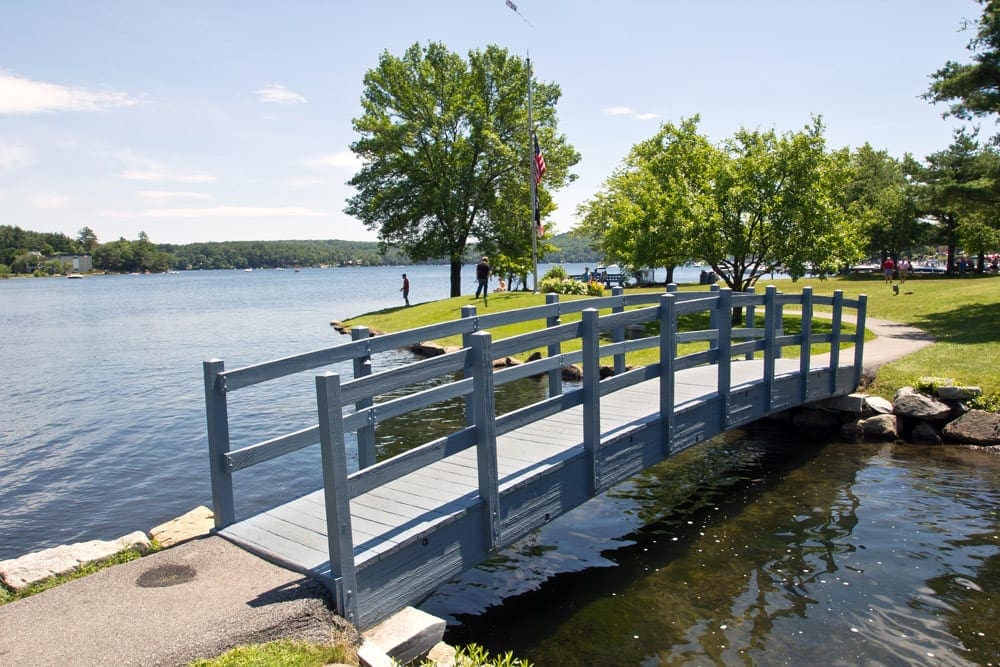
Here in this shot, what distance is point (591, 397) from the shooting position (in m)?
7.32

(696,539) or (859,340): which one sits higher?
(859,340)

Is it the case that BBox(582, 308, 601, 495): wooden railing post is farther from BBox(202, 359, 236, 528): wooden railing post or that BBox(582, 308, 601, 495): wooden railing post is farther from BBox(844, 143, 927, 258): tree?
BBox(844, 143, 927, 258): tree

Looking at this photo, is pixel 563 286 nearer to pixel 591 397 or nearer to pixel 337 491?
pixel 591 397

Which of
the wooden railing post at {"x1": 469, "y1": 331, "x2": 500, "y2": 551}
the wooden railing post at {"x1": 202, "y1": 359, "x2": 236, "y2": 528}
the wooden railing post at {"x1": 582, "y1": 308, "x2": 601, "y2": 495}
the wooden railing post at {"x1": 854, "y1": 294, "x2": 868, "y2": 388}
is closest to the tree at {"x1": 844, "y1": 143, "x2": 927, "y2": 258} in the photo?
the wooden railing post at {"x1": 854, "y1": 294, "x2": 868, "y2": 388}

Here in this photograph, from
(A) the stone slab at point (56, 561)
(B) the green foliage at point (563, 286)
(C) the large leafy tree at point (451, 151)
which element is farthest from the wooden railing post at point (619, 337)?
(C) the large leafy tree at point (451, 151)

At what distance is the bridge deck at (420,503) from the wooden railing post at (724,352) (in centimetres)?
54

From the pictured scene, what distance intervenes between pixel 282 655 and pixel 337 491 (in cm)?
108

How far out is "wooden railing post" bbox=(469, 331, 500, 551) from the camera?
5953 mm

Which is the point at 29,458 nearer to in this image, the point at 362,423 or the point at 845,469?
the point at 362,423

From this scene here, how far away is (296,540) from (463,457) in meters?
2.32

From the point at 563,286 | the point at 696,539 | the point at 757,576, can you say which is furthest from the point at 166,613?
the point at 563,286

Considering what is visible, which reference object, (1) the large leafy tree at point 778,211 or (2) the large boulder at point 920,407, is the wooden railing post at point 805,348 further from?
(1) the large leafy tree at point 778,211

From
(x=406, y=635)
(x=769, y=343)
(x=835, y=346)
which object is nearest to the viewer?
(x=406, y=635)

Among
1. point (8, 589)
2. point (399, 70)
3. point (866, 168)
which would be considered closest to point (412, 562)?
point (8, 589)
